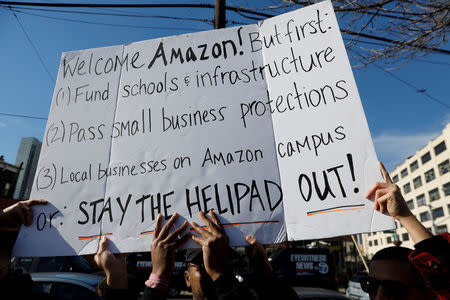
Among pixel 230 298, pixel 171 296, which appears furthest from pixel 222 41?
pixel 171 296

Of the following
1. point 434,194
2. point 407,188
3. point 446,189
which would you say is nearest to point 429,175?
point 434,194

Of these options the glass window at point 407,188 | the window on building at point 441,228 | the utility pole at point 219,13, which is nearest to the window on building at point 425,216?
the window on building at point 441,228

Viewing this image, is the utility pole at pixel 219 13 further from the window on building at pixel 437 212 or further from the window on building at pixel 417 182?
the window on building at pixel 417 182

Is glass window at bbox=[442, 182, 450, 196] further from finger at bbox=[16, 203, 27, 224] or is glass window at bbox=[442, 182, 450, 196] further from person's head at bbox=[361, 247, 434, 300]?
finger at bbox=[16, 203, 27, 224]

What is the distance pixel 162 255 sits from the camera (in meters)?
1.43

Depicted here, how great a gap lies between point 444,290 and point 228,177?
1.09 m

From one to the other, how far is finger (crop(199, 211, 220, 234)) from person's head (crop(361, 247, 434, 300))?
3.20 ft

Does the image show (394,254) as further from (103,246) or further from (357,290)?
(357,290)

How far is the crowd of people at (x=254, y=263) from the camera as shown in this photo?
1200 millimetres

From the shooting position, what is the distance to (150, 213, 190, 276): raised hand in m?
Result: 1.39

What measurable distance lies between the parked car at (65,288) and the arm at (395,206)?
4138 millimetres

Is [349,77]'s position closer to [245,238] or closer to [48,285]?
[245,238]

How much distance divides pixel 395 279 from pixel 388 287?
6 cm

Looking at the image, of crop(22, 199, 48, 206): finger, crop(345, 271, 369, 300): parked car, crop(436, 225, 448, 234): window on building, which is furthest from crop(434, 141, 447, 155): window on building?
crop(22, 199, 48, 206): finger
